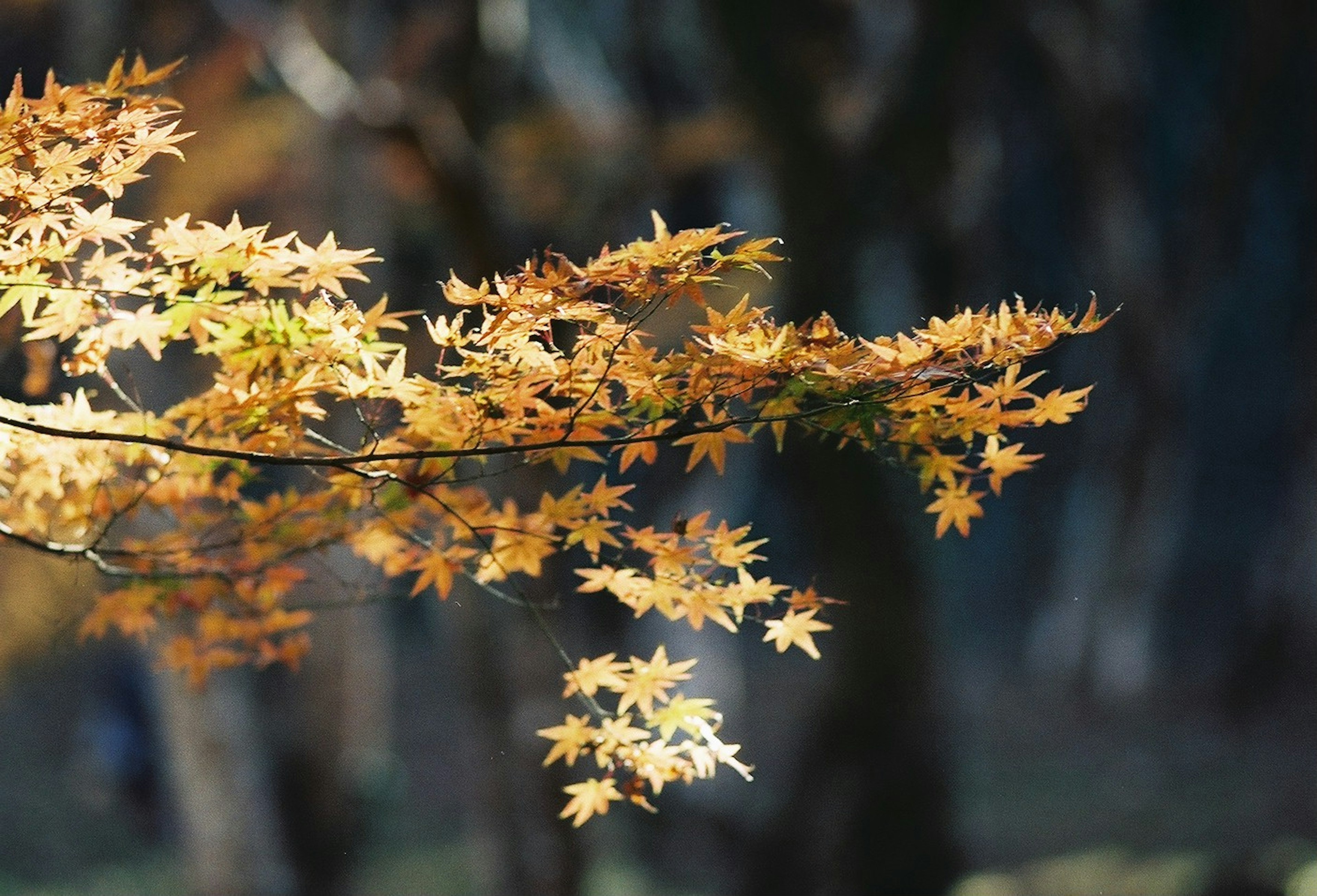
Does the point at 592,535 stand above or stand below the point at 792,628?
above

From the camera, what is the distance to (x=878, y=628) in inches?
214

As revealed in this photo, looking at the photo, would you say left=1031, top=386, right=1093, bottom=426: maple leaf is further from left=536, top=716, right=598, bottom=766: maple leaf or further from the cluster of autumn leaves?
left=536, top=716, right=598, bottom=766: maple leaf

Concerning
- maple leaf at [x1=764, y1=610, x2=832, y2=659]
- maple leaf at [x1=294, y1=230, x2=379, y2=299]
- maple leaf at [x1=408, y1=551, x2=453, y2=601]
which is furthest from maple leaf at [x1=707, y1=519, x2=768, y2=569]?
maple leaf at [x1=294, y1=230, x2=379, y2=299]

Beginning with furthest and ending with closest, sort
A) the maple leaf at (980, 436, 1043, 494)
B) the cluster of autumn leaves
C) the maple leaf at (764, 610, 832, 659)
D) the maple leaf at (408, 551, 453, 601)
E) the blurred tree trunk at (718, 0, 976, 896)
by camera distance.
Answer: the blurred tree trunk at (718, 0, 976, 896) → the maple leaf at (408, 551, 453, 601) → the maple leaf at (764, 610, 832, 659) → the maple leaf at (980, 436, 1043, 494) → the cluster of autumn leaves

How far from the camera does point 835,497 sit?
17.6ft

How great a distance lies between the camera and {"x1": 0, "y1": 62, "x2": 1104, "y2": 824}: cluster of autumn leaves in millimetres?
1526

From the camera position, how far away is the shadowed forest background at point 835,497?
5.41 metres

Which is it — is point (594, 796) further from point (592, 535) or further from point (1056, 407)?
point (1056, 407)

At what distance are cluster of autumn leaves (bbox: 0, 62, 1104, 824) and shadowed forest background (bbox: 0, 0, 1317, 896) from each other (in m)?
0.70

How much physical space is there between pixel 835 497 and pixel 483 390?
3823 millimetres

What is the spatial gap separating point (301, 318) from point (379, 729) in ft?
29.4

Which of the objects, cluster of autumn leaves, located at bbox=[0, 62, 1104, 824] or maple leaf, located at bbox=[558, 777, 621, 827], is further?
maple leaf, located at bbox=[558, 777, 621, 827]

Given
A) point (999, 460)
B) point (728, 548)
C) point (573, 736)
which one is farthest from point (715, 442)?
point (573, 736)

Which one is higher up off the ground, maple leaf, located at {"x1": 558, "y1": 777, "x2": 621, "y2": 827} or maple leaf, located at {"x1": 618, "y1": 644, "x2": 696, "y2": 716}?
maple leaf, located at {"x1": 618, "y1": 644, "x2": 696, "y2": 716}
